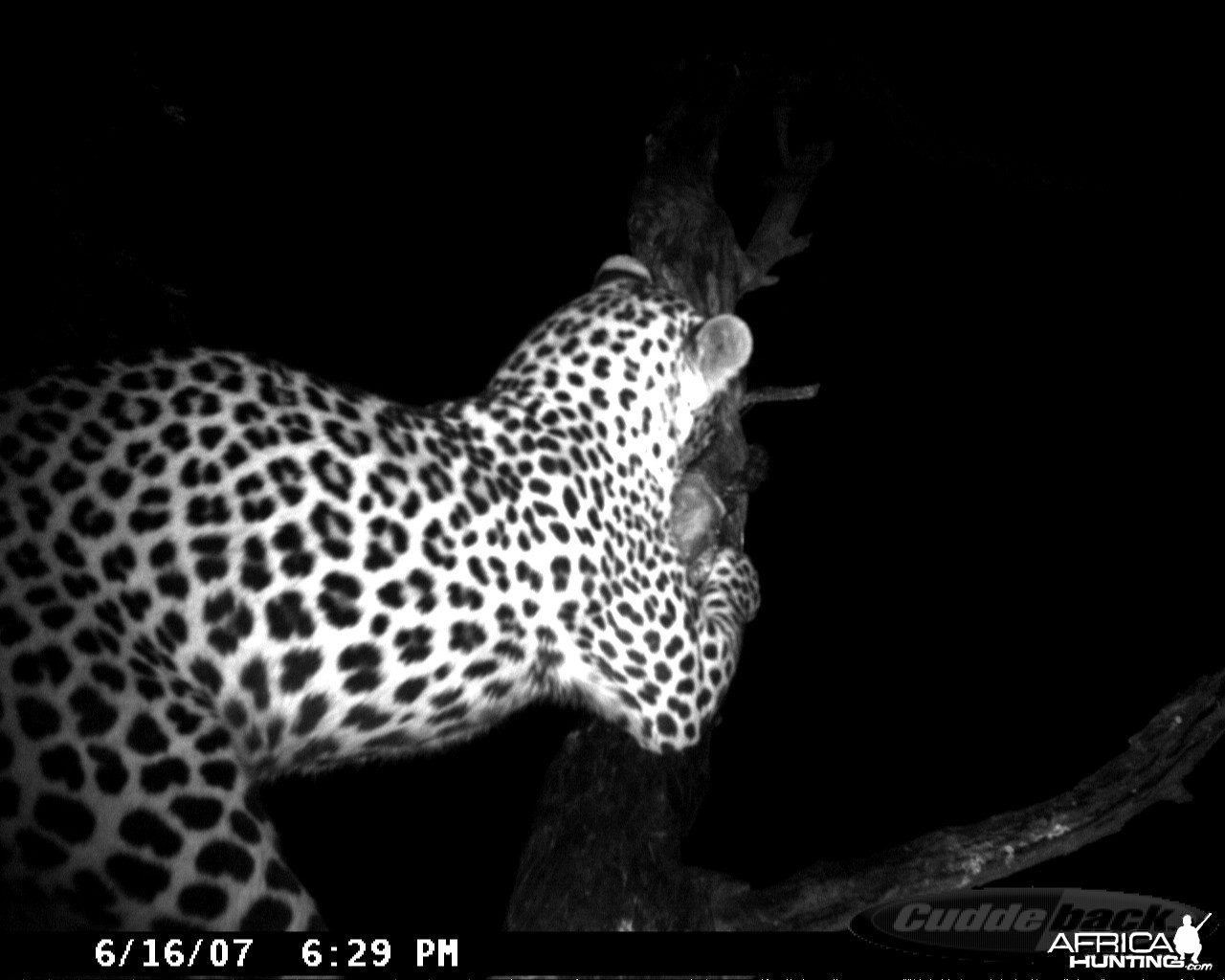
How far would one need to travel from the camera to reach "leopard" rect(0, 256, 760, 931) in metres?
1.48

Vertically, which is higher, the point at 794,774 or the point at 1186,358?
the point at 1186,358

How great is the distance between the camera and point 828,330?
1160cm

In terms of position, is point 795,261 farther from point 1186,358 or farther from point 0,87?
point 0,87

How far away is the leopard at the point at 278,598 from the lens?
4.85 ft

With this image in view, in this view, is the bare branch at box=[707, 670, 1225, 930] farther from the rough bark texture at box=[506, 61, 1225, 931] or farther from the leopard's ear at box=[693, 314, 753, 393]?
the leopard's ear at box=[693, 314, 753, 393]

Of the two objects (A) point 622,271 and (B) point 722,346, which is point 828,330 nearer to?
(A) point 622,271

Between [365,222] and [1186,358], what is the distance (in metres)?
9.25

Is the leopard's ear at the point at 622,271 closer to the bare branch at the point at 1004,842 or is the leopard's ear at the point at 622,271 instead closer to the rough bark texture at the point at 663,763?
the rough bark texture at the point at 663,763

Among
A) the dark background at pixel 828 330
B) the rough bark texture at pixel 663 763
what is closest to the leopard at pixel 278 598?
the rough bark texture at pixel 663 763

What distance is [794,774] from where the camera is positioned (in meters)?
12.0

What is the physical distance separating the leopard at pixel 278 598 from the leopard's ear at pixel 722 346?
1 cm

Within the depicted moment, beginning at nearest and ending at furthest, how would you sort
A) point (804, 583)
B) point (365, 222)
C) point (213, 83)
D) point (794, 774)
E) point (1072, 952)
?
1. point (1072, 952)
2. point (213, 83)
3. point (365, 222)
4. point (794, 774)
5. point (804, 583)

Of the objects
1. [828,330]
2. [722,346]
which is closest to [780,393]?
[722,346]

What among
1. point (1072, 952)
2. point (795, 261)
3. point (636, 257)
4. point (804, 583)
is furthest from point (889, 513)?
point (1072, 952)
